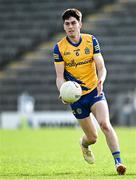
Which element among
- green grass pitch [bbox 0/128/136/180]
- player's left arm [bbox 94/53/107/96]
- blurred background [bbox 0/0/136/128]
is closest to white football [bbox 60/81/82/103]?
player's left arm [bbox 94/53/107/96]

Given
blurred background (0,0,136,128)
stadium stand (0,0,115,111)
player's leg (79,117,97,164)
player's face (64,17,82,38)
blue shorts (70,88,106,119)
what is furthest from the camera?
stadium stand (0,0,115,111)

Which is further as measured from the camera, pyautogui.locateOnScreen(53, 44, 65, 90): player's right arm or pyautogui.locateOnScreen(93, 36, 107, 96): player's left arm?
pyautogui.locateOnScreen(53, 44, 65, 90): player's right arm

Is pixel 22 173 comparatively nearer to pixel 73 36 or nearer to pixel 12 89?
pixel 73 36

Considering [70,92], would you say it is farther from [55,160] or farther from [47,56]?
[47,56]

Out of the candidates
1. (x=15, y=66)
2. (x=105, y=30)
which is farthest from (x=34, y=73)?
(x=105, y=30)

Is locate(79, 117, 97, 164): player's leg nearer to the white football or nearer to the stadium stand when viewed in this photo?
the white football

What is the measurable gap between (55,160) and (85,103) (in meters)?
3.18

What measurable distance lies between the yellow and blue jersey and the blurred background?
18.5 m

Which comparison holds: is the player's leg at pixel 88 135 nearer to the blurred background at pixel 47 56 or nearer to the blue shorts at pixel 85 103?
the blue shorts at pixel 85 103

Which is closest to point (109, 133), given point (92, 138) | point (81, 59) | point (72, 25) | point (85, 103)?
point (85, 103)

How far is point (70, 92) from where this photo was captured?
1015cm

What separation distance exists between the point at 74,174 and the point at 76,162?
2.78 m

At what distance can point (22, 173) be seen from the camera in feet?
34.7

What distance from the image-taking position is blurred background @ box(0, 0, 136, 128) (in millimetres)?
31516
